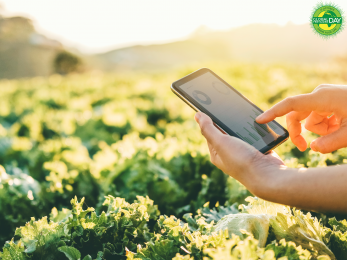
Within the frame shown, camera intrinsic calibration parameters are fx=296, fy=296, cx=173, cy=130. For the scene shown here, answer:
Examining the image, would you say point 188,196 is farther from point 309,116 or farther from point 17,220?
point 17,220

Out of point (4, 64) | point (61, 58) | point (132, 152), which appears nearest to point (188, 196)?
point (132, 152)

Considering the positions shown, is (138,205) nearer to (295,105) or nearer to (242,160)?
(242,160)

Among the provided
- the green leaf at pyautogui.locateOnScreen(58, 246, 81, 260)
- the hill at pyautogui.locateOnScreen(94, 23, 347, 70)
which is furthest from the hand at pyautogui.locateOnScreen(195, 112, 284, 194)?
the hill at pyautogui.locateOnScreen(94, 23, 347, 70)

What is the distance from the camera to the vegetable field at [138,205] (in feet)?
4.79

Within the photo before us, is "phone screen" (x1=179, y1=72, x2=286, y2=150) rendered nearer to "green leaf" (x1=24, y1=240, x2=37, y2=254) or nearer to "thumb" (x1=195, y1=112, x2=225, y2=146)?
"thumb" (x1=195, y1=112, x2=225, y2=146)

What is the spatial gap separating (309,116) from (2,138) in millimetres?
4148

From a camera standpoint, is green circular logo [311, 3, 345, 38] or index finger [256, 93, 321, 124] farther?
green circular logo [311, 3, 345, 38]

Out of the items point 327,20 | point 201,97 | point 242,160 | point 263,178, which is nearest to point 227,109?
point 201,97

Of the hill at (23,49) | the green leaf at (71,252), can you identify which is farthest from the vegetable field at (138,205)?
the hill at (23,49)

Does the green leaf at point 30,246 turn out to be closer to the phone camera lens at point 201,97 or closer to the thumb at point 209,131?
the thumb at point 209,131

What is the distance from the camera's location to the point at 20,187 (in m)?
2.68

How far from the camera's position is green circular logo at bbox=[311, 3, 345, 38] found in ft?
10.7

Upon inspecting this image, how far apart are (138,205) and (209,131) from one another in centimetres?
70

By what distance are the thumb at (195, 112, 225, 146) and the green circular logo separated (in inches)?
95.3
